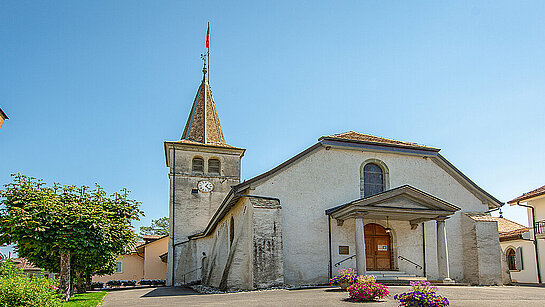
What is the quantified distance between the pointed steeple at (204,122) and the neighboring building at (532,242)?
21.3m

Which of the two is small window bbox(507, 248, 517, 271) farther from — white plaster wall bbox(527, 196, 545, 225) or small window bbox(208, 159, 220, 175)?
small window bbox(208, 159, 220, 175)

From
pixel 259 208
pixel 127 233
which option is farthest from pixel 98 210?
pixel 259 208

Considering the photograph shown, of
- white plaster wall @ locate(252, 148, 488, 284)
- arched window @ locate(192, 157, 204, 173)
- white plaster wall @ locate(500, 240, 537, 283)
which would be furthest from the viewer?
arched window @ locate(192, 157, 204, 173)

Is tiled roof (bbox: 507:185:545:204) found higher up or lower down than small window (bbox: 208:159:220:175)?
lower down

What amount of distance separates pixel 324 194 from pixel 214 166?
14622 millimetres

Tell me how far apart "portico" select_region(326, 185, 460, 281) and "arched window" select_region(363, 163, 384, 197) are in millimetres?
1705

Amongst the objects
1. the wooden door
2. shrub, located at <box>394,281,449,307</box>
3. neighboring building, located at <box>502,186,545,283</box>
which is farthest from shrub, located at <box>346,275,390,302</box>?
neighboring building, located at <box>502,186,545,283</box>

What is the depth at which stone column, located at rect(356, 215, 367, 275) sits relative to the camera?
62.3 ft

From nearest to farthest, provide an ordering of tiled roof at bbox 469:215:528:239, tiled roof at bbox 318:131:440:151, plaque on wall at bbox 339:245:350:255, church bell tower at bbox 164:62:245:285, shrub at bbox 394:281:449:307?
shrub at bbox 394:281:449:307 → plaque on wall at bbox 339:245:350:255 → tiled roof at bbox 318:131:440:151 → tiled roof at bbox 469:215:528:239 → church bell tower at bbox 164:62:245:285


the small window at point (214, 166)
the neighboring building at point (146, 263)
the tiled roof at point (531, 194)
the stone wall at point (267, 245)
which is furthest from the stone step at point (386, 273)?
the neighboring building at point (146, 263)

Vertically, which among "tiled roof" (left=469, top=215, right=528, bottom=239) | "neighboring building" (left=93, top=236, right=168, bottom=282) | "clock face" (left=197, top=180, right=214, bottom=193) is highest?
"clock face" (left=197, top=180, right=214, bottom=193)

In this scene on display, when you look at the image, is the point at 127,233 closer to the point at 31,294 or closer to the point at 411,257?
the point at 31,294

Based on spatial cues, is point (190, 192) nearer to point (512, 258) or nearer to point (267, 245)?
point (267, 245)

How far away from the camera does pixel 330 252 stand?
20.4 metres
